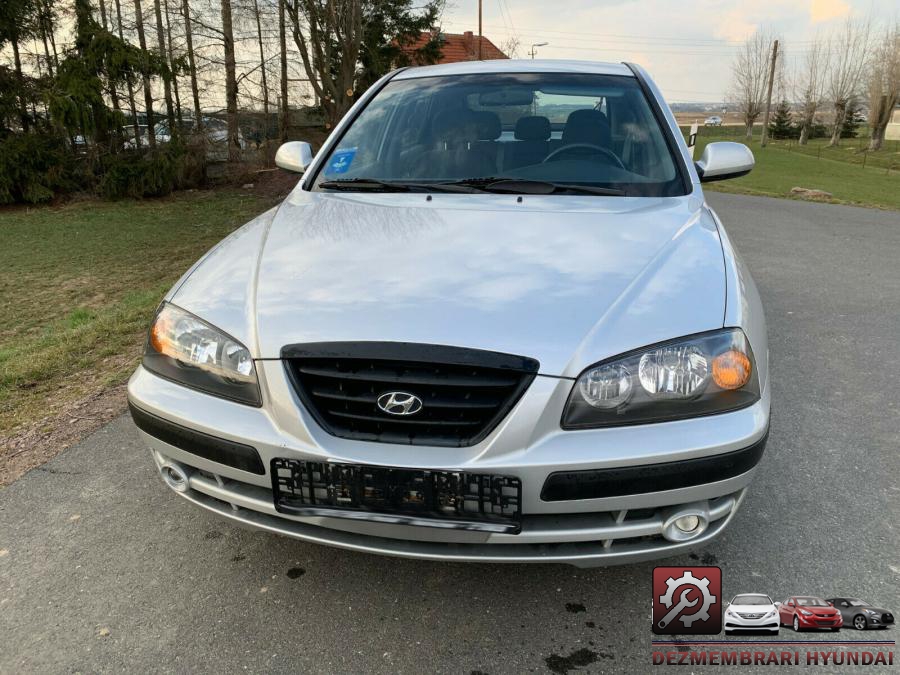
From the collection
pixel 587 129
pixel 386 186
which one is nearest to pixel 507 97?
pixel 587 129

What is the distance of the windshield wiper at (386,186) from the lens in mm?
2779

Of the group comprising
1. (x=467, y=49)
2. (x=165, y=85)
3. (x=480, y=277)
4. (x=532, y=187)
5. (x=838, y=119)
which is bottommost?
(x=480, y=277)

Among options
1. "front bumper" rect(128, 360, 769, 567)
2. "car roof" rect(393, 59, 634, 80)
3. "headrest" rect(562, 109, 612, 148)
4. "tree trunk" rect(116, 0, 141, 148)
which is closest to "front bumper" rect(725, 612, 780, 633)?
"front bumper" rect(128, 360, 769, 567)

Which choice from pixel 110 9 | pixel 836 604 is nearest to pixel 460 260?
pixel 836 604

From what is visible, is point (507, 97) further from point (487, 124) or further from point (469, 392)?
point (469, 392)

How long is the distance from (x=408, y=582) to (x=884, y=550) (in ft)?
5.34

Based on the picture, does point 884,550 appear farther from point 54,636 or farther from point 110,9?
point 110,9

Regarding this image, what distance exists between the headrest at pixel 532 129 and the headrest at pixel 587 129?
91 mm

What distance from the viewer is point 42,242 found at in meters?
10.7

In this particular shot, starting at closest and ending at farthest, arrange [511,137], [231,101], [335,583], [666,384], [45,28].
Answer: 1. [666,384]
2. [335,583]
3. [511,137]
4. [45,28]
5. [231,101]

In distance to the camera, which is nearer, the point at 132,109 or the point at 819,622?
Answer: the point at 819,622

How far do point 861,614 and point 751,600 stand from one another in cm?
30

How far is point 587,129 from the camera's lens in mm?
3086

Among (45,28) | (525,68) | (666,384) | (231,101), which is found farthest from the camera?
(231,101)
